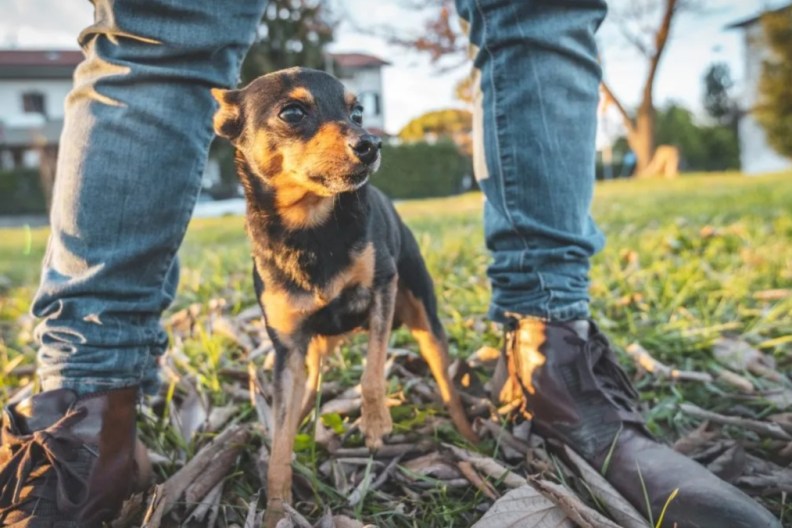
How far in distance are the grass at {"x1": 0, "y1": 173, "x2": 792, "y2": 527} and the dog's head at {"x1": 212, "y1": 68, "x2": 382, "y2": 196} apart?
0.69m

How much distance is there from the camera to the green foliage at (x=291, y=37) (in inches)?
707

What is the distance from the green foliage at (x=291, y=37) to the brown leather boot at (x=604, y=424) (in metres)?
17.2

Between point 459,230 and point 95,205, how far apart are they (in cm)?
420

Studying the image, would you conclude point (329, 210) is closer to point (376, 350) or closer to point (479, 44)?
point (376, 350)

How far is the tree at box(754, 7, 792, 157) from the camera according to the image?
21172 mm

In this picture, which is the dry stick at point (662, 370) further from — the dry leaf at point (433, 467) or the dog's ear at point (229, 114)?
the dog's ear at point (229, 114)

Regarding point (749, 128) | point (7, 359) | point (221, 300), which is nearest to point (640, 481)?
point (221, 300)

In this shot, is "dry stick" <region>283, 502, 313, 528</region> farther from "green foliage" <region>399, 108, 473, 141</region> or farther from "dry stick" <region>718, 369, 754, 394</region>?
"green foliage" <region>399, 108, 473, 141</region>

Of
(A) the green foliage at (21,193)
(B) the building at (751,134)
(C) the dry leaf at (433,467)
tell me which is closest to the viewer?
(C) the dry leaf at (433,467)

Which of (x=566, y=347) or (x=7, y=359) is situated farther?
(x=7, y=359)

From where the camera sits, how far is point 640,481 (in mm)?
1438

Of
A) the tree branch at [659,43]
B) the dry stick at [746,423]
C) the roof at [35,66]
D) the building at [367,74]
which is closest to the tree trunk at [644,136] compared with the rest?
the tree branch at [659,43]

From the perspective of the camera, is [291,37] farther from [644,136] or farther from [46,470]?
[46,470]

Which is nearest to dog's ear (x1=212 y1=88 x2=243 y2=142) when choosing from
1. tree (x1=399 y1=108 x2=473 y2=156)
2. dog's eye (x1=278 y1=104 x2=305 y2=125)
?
dog's eye (x1=278 y1=104 x2=305 y2=125)
